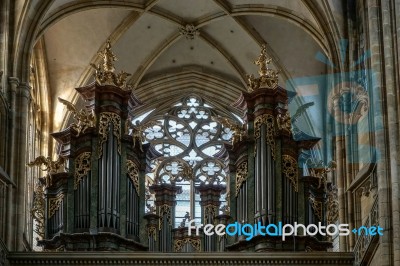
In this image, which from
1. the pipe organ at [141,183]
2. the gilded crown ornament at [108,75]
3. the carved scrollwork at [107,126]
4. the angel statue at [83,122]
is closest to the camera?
the pipe organ at [141,183]

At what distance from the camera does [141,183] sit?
1097 inches

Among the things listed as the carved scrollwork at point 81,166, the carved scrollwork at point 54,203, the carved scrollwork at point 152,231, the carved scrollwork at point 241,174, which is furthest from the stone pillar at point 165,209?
the carved scrollwork at point 54,203

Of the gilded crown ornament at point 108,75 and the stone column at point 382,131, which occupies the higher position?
the gilded crown ornament at point 108,75

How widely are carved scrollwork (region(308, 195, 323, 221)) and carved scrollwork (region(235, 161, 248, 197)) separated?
4.33 ft

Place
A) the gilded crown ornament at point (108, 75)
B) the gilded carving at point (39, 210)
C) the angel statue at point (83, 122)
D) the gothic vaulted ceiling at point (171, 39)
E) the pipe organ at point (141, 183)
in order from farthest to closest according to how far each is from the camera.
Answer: the gothic vaulted ceiling at point (171, 39) → the gilded crown ornament at point (108, 75) → the angel statue at point (83, 122) → the gilded carving at point (39, 210) → the pipe organ at point (141, 183)

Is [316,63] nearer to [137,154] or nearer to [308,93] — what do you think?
[308,93]

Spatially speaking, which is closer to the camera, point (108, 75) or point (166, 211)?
point (108, 75)

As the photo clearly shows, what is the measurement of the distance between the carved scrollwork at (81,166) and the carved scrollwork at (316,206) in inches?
167

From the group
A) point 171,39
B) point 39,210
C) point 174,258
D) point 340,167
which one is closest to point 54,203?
point 39,210

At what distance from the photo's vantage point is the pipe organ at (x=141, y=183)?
2652 cm

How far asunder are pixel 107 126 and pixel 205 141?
6829 millimetres

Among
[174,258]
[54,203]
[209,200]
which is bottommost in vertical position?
[174,258]

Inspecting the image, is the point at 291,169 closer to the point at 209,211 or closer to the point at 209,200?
the point at 209,211

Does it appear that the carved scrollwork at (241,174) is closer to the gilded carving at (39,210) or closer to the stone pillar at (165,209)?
the stone pillar at (165,209)
